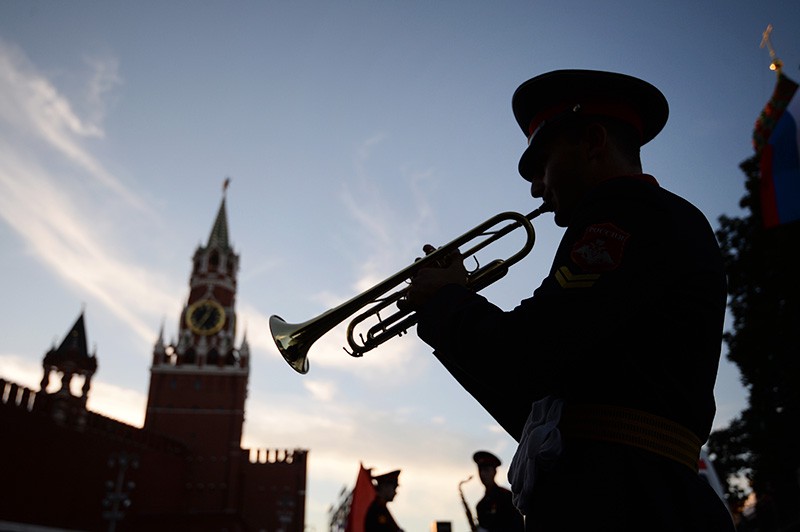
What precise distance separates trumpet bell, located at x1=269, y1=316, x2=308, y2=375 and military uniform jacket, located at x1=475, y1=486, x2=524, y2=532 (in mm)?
6111

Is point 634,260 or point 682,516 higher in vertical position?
point 634,260

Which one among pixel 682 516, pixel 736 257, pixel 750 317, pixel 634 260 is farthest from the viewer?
pixel 736 257

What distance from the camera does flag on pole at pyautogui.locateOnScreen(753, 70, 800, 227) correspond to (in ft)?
37.0

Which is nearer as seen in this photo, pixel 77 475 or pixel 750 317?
pixel 750 317

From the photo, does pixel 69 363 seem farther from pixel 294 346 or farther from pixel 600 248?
pixel 600 248

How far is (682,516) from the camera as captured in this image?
175 centimetres

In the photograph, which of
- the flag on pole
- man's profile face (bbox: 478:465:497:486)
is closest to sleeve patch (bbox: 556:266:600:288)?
man's profile face (bbox: 478:465:497:486)

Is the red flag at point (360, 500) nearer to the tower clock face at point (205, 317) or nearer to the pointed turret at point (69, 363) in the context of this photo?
the pointed turret at point (69, 363)

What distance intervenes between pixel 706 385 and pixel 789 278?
66.7 feet

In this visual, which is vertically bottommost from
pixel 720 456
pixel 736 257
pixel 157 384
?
pixel 720 456

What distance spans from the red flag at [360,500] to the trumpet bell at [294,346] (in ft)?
24.5

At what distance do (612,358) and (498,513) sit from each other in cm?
772

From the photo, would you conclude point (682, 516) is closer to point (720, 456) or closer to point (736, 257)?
point (736, 257)

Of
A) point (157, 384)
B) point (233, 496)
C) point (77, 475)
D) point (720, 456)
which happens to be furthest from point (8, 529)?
Result: point (720, 456)
